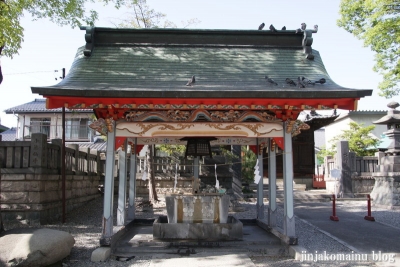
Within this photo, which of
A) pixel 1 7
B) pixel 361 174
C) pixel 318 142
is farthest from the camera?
pixel 318 142

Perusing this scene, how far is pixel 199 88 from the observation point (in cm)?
764

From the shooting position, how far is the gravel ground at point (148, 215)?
23.9 feet

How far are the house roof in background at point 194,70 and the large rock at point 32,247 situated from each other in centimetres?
274

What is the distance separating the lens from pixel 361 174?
2073cm

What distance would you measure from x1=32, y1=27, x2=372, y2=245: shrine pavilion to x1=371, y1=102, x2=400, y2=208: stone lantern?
375 inches

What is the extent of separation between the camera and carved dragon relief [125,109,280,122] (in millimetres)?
8156

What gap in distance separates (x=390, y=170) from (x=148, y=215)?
1180 centimetres

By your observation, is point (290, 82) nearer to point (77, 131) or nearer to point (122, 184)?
point (122, 184)

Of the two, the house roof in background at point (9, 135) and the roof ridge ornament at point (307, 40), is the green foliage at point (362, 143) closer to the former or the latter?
the roof ridge ornament at point (307, 40)

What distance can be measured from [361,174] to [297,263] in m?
15.6

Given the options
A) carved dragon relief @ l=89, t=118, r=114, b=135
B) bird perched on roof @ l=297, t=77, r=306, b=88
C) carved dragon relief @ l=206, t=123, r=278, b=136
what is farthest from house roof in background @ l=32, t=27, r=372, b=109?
carved dragon relief @ l=206, t=123, r=278, b=136

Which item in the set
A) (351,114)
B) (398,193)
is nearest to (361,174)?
(398,193)

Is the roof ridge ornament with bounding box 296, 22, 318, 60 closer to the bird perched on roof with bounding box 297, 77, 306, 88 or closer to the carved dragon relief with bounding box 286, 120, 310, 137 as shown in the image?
the bird perched on roof with bounding box 297, 77, 306, 88

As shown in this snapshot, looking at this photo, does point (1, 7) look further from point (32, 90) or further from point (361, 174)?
point (361, 174)
